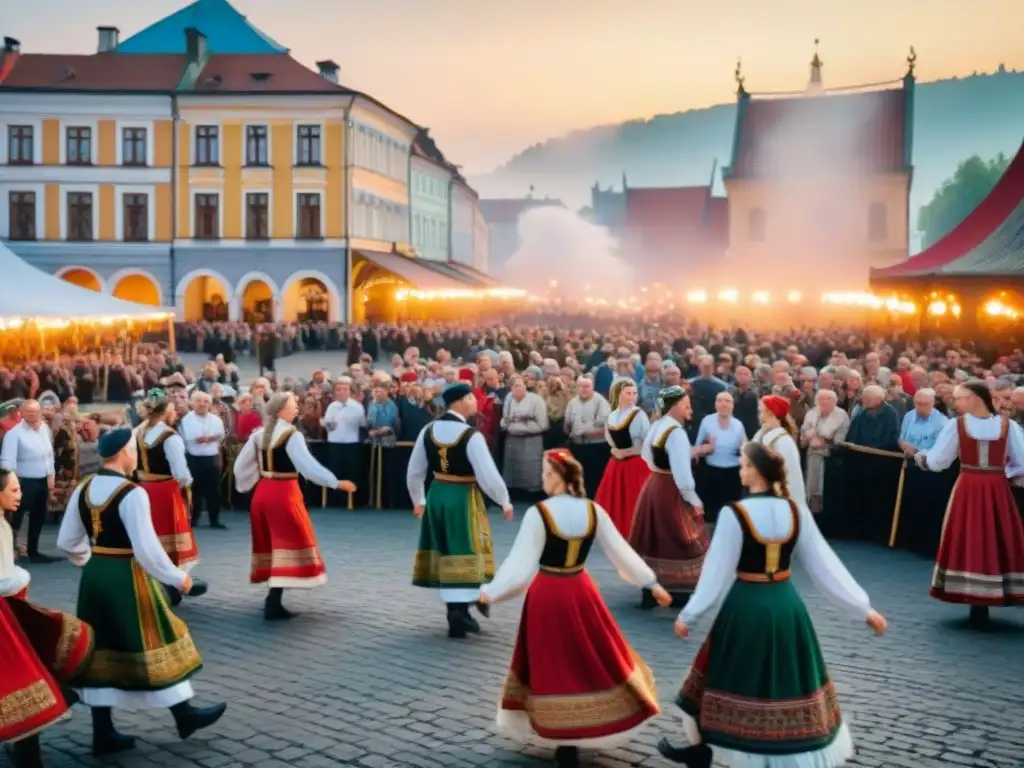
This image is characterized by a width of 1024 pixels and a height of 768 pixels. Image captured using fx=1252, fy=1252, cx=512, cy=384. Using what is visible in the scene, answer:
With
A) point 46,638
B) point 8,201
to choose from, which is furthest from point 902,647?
point 8,201

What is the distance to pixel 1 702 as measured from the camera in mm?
6039

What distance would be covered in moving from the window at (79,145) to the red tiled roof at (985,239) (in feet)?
101

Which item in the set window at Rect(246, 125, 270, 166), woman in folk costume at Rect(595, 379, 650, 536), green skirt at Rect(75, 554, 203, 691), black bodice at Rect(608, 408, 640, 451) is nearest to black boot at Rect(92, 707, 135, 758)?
green skirt at Rect(75, 554, 203, 691)

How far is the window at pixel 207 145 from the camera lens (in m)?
46.6

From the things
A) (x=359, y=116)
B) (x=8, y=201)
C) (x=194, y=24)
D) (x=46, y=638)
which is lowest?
(x=46, y=638)

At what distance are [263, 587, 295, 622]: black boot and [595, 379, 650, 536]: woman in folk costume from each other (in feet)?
9.67

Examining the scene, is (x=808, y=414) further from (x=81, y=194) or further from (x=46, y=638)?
(x=81, y=194)

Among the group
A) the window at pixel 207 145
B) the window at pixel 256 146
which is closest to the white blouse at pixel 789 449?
the window at pixel 256 146

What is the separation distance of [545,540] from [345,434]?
982 centimetres

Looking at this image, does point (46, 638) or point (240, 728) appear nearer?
point (46, 638)

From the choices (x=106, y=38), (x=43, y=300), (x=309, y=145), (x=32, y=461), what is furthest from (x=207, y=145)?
Result: (x=32, y=461)

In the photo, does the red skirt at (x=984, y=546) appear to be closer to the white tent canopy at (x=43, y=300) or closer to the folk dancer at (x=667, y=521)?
the folk dancer at (x=667, y=521)

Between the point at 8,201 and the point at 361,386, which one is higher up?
the point at 8,201

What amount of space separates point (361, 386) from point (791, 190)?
5296 centimetres
